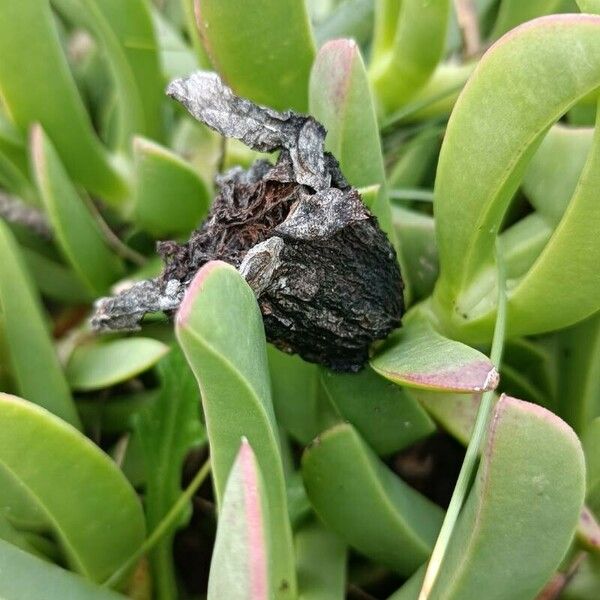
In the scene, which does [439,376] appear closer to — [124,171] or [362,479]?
[362,479]

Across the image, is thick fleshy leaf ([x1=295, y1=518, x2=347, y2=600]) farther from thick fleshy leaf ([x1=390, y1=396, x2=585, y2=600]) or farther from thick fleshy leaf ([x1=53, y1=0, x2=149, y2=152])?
thick fleshy leaf ([x1=53, y1=0, x2=149, y2=152])

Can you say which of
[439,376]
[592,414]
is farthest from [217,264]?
[592,414]

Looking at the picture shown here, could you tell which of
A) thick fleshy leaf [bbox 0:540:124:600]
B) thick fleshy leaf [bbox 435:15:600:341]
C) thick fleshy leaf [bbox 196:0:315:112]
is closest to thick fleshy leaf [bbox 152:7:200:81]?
thick fleshy leaf [bbox 196:0:315:112]

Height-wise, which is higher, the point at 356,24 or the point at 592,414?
the point at 356,24

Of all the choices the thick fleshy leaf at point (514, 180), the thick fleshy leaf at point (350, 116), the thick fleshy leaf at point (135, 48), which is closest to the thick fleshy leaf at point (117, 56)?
the thick fleshy leaf at point (135, 48)

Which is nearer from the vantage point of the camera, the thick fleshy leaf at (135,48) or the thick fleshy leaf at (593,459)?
the thick fleshy leaf at (593,459)

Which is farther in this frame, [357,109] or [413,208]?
[413,208]

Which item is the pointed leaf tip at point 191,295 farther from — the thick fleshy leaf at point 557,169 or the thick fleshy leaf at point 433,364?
the thick fleshy leaf at point 557,169

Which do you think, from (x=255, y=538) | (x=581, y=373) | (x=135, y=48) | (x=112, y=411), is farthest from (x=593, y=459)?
(x=135, y=48)
